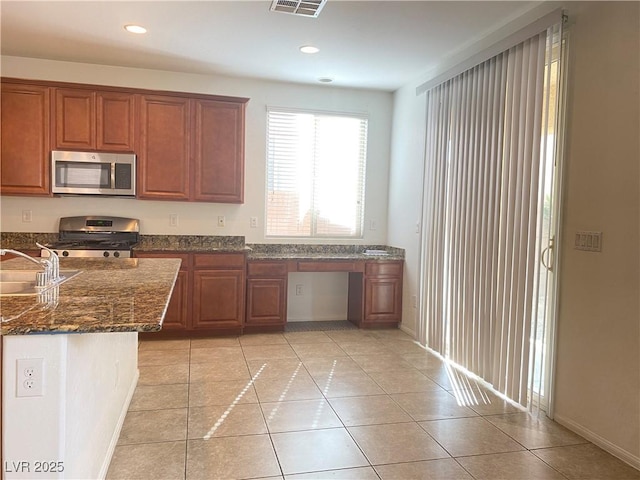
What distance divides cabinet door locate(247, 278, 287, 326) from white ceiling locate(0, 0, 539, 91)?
2143mm

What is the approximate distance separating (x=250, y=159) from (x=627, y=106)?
3.57 metres

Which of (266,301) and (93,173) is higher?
(93,173)

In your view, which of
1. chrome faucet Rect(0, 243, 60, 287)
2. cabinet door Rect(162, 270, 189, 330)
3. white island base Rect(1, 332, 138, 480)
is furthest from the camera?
cabinet door Rect(162, 270, 189, 330)

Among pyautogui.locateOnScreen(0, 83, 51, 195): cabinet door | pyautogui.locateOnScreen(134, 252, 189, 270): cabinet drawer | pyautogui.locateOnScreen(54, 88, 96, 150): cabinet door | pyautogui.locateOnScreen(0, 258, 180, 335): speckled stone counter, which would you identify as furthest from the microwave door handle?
pyautogui.locateOnScreen(0, 258, 180, 335): speckled stone counter

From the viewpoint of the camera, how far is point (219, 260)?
4.50 metres

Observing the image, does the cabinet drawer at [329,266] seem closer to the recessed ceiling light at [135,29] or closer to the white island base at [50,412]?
the recessed ceiling light at [135,29]

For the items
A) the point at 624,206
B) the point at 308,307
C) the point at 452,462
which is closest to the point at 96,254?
the point at 308,307

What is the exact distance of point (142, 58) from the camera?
4320 mm

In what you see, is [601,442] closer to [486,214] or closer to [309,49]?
[486,214]

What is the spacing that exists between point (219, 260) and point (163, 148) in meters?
1.23

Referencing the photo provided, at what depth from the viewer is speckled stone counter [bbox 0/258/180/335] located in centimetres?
144

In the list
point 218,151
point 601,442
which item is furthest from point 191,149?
point 601,442

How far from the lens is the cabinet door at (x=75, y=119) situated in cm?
427

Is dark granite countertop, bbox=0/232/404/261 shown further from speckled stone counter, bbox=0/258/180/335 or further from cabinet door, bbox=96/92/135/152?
speckled stone counter, bbox=0/258/180/335
